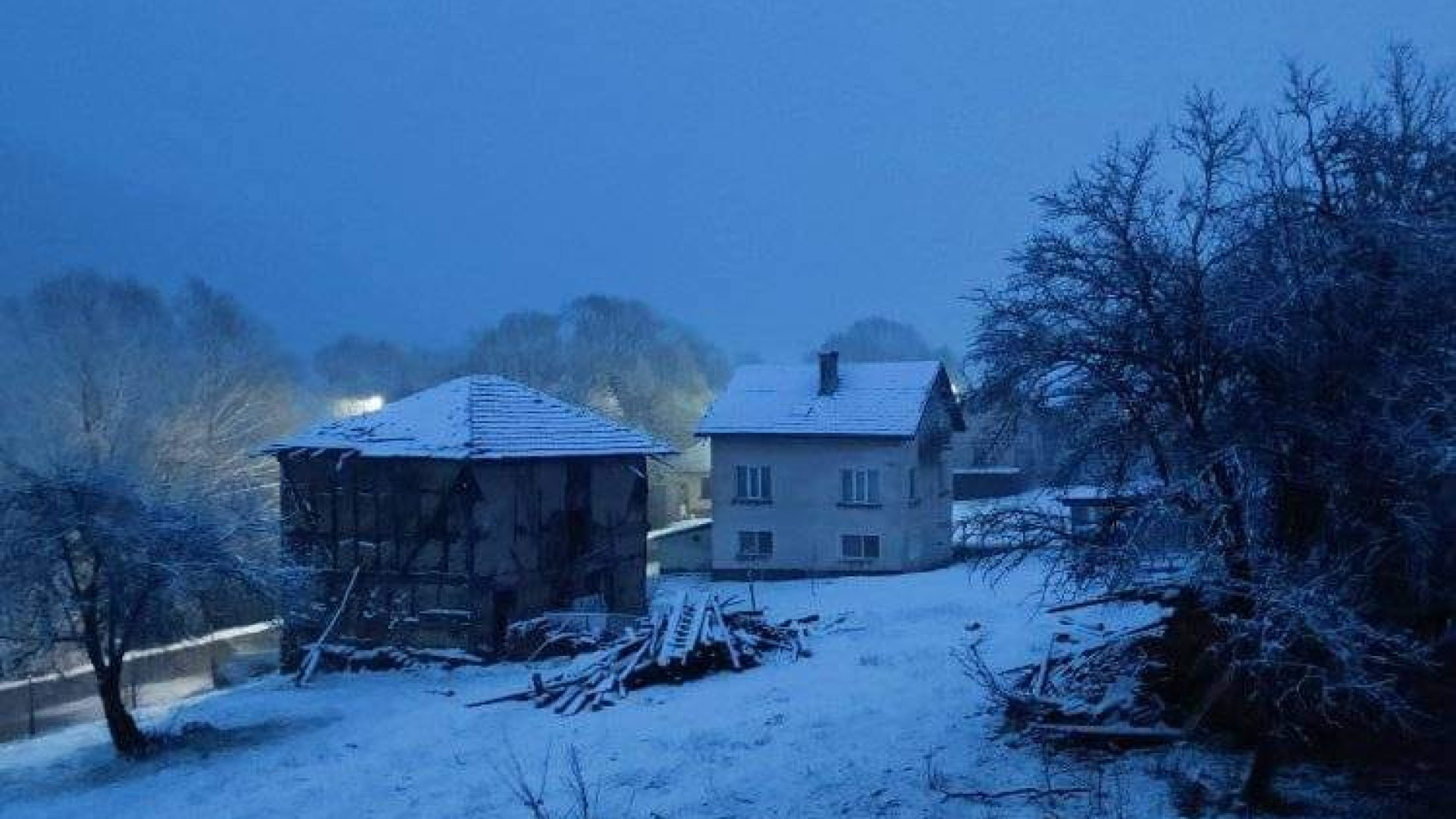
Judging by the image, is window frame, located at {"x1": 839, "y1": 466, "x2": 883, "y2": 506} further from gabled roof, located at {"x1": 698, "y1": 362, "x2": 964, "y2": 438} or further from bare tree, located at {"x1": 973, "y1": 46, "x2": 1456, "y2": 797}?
bare tree, located at {"x1": 973, "y1": 46, "x2": 1456, "y2": 797}

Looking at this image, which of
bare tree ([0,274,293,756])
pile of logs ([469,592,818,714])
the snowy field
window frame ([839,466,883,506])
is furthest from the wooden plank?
window frame ([839,466,883,506])

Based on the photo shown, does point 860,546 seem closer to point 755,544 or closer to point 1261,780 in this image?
point 755,544

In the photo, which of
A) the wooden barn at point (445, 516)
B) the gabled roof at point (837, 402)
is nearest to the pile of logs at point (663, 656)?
the wooden barn at point (445, 516)

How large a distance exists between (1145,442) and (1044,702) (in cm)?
Result: 363

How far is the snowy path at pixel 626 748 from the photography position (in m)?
12.6

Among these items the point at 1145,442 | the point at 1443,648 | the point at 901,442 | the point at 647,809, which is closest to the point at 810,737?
the point at 647,809

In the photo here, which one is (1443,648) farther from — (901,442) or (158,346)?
(158,346)

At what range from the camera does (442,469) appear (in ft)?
80.3

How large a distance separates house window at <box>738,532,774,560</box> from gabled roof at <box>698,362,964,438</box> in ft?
12.2

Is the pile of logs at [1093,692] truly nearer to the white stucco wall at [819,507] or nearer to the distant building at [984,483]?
the white stucco wall at [819,507]

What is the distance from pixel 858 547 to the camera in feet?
124

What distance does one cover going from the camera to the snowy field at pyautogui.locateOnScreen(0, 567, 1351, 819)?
475 inches

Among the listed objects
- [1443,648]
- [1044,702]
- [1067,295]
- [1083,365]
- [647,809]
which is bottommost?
[647,809]

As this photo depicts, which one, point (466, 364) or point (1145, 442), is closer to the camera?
point (1145, 442)
